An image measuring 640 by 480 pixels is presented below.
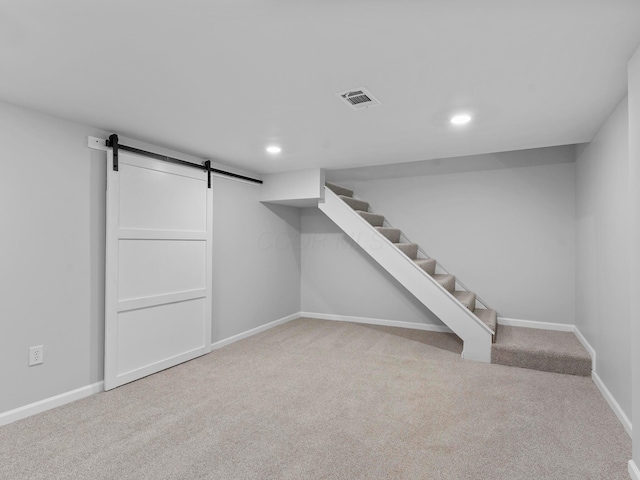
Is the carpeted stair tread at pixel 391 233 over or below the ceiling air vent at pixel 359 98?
below

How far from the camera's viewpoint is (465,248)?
466 centimetres

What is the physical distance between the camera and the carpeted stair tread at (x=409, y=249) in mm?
4406

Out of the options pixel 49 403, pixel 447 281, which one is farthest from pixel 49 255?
pixel 447 281

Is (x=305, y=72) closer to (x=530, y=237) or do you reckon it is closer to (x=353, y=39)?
(x=353, y=39)

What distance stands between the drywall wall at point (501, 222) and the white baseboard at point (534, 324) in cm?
5

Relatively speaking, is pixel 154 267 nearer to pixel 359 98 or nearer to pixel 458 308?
pixel 359 98

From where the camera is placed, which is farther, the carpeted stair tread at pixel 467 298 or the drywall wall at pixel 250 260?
the drywall wall at pixel 250 260

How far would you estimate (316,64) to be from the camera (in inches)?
74.3

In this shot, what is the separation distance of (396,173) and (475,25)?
11.7 ft

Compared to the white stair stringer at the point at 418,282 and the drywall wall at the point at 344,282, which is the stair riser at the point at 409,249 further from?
the drywall wall at the point at 344,282

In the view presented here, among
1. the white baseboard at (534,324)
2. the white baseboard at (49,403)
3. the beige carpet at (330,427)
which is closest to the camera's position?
the beige carpet at (330,427)

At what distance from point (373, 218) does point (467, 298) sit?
156cm

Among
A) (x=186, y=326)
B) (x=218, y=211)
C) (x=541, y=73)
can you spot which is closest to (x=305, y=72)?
(x=541, y=73)

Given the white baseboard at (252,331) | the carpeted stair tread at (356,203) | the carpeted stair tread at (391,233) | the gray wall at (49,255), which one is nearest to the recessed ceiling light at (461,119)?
the carpeted stair tread at (391,233)
